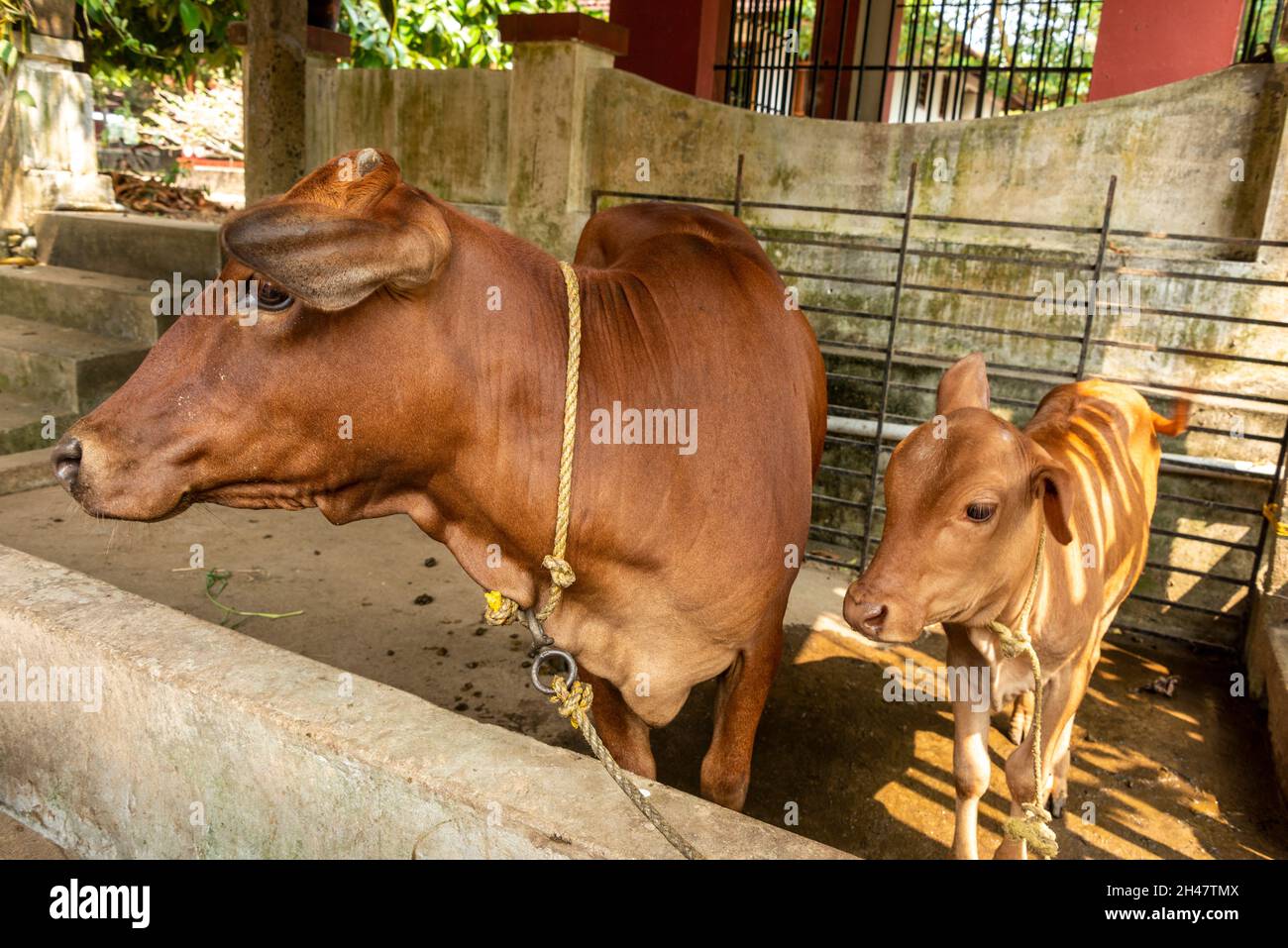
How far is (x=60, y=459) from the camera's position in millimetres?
1906

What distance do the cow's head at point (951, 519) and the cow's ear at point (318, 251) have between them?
1472 mm

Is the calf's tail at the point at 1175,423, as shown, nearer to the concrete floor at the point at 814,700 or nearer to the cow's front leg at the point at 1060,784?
the concrete floor at the point at 814,700

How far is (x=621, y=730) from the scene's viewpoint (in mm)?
2891

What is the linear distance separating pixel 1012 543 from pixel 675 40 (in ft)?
24.2

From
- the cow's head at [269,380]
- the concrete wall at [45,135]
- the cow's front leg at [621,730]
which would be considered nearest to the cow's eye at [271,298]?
the cow's head at [269,380]

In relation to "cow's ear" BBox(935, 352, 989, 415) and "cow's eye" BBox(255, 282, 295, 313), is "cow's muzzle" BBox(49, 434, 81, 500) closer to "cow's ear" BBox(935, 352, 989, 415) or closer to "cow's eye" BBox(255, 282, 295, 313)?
"cow's eye" BBox(255, 282, 295, 313)

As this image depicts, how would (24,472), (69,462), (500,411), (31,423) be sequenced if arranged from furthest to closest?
1. (31,423)
2. (24,472)
3. (500,411)
4. (69,462)

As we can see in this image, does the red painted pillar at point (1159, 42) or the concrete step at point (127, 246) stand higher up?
the red painted pillar at point (1159, 42)

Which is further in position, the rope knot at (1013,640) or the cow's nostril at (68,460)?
the rope knot at (1013,640)

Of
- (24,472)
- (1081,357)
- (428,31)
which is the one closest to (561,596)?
(1081,357)

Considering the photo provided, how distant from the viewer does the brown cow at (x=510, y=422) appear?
1917mm

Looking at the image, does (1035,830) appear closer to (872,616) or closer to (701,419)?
(872,616)
